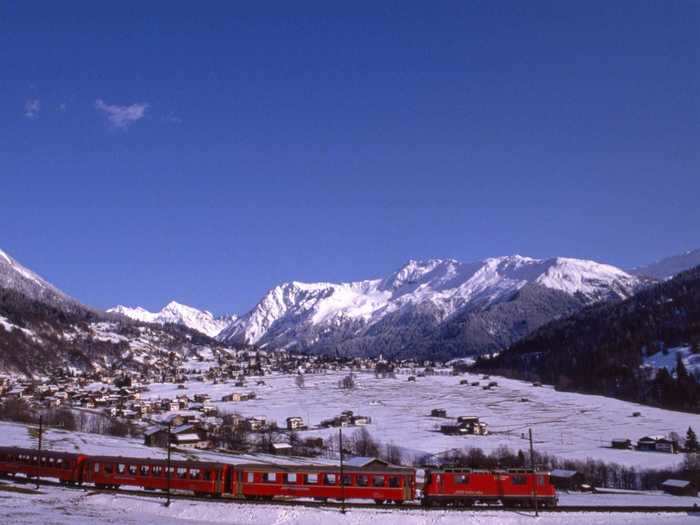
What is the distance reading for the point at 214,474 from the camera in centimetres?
4950

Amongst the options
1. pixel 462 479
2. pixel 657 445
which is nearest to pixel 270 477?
pixel 462 479

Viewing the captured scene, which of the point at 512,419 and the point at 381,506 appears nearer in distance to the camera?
the point at 381,506

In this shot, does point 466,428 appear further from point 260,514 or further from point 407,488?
point 260,514

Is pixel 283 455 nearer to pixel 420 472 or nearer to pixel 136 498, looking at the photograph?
pixel 420 472

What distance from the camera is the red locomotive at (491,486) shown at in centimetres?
4875

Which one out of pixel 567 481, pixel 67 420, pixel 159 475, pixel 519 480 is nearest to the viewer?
pixel 519 480

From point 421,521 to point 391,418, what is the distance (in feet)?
361

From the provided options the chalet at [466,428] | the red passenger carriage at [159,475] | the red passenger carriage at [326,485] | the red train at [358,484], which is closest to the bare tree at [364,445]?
the chalet at [466,428]

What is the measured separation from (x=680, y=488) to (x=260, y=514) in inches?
2080

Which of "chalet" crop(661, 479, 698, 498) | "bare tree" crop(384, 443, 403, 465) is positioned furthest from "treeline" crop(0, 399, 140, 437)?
"chalet" crop(661, 479, 698, 498)

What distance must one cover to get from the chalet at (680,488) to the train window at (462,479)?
3829cm

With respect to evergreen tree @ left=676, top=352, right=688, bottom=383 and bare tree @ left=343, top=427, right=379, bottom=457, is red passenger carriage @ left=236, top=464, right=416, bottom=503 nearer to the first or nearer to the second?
bare tree @ left=343, top=427, right=379, bottom=457

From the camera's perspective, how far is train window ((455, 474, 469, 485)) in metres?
48.9

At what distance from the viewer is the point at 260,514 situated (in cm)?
4372
